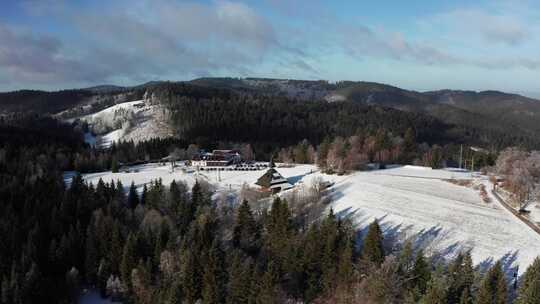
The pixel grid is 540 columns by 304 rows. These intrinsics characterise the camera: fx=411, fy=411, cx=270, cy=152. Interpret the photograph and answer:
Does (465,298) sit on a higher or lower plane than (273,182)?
lower

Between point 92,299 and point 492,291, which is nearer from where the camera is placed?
point 492,291

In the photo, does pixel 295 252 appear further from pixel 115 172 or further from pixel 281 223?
pixel 115 172

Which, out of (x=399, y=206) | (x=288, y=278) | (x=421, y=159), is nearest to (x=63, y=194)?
(x=288, y=278)

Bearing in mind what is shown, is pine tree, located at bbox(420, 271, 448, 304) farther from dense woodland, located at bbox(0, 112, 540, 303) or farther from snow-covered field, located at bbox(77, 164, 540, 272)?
snow-covered field, located at bbox(77, 164, 540, 272)

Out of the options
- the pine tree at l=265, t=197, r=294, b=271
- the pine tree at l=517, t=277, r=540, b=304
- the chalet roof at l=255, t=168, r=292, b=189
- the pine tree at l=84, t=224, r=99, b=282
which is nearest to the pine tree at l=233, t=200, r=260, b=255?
the pine tree at l=265, t=197, r=294, b=271

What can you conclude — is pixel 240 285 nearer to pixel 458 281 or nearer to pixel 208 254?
pixel 208 254

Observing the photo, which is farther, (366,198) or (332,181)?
(332,181)

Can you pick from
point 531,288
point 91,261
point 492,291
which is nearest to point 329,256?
point 492,291

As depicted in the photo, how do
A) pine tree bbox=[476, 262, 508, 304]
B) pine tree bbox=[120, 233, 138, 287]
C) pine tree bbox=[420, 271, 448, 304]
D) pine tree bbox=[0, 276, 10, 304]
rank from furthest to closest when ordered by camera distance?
pine tree bbox=[120, 233, 138, 287]
pine tree bbox=[0, 276, 10, 304]
pine tree bbox=[420, 271, 448, 304]
pine tree bbox=[476, 262, 508, 304]
